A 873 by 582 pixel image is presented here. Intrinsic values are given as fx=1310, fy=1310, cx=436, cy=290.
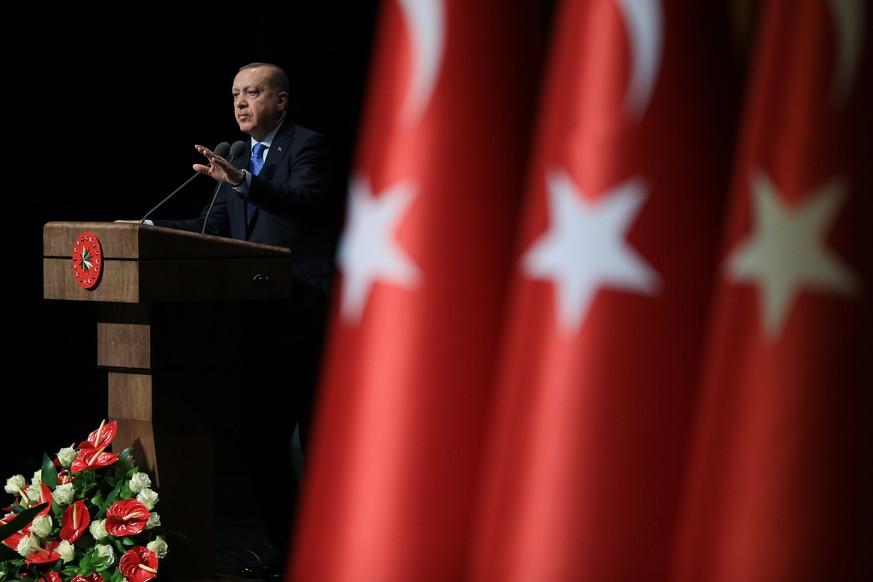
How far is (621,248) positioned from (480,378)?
0.13 meters

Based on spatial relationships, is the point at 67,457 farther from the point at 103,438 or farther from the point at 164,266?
the point at 164,266

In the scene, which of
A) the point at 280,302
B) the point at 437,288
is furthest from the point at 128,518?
the point at 437,288

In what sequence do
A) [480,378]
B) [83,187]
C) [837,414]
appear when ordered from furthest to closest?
1. [83,187]
2. [480,378]
3. [837,414]

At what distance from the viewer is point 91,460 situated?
2389 mm

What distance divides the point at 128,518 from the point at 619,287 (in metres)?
1.72

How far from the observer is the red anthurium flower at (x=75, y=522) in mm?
2346

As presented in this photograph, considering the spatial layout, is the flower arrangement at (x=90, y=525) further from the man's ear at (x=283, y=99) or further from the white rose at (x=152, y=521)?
the man's ear at (x=283, y=99)

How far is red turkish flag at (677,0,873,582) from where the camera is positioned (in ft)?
2.31

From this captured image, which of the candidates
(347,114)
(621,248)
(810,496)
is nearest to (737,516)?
(810,496)

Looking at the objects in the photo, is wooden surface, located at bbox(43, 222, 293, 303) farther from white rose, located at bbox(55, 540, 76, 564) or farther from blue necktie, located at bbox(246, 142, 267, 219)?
blue necktie, located at bbox(246, 142, 267, 219)

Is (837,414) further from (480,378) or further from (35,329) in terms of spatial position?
(35,329)

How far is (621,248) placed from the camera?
0.77 m

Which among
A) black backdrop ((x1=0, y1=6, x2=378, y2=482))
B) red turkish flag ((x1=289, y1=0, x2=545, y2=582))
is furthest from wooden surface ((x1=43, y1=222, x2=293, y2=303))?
black backdrop ((x1=0, y1=6, x2=378, y2=482))

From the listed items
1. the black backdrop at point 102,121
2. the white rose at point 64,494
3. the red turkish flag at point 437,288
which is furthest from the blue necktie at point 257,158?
the red turkish flag at point 437,288
